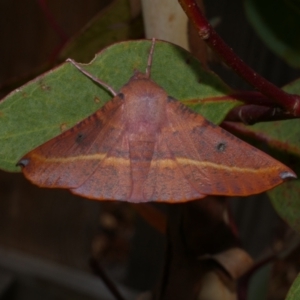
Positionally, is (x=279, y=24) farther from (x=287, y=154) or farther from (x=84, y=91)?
(x=84, y=91)

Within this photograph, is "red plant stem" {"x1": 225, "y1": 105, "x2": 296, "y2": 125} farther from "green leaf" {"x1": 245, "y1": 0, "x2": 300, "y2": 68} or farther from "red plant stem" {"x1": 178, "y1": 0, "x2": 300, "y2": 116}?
"green leaf" {"x1": 245, "y1": 0, "x2": 300, "y2": 68}

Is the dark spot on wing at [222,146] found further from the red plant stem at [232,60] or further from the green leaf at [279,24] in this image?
the green leaf at [279,24]

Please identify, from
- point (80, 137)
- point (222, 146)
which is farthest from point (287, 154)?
point (80, 137)

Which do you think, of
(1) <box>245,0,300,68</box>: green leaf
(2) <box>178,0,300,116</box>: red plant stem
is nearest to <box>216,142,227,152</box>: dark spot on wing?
(2) <box>178,0,300,116</box>: red plant stem

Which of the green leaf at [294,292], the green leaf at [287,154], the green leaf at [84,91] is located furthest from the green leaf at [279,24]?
the green leaf at [294,292]

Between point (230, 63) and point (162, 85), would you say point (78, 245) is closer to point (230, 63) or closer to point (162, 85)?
point (162, 85)
